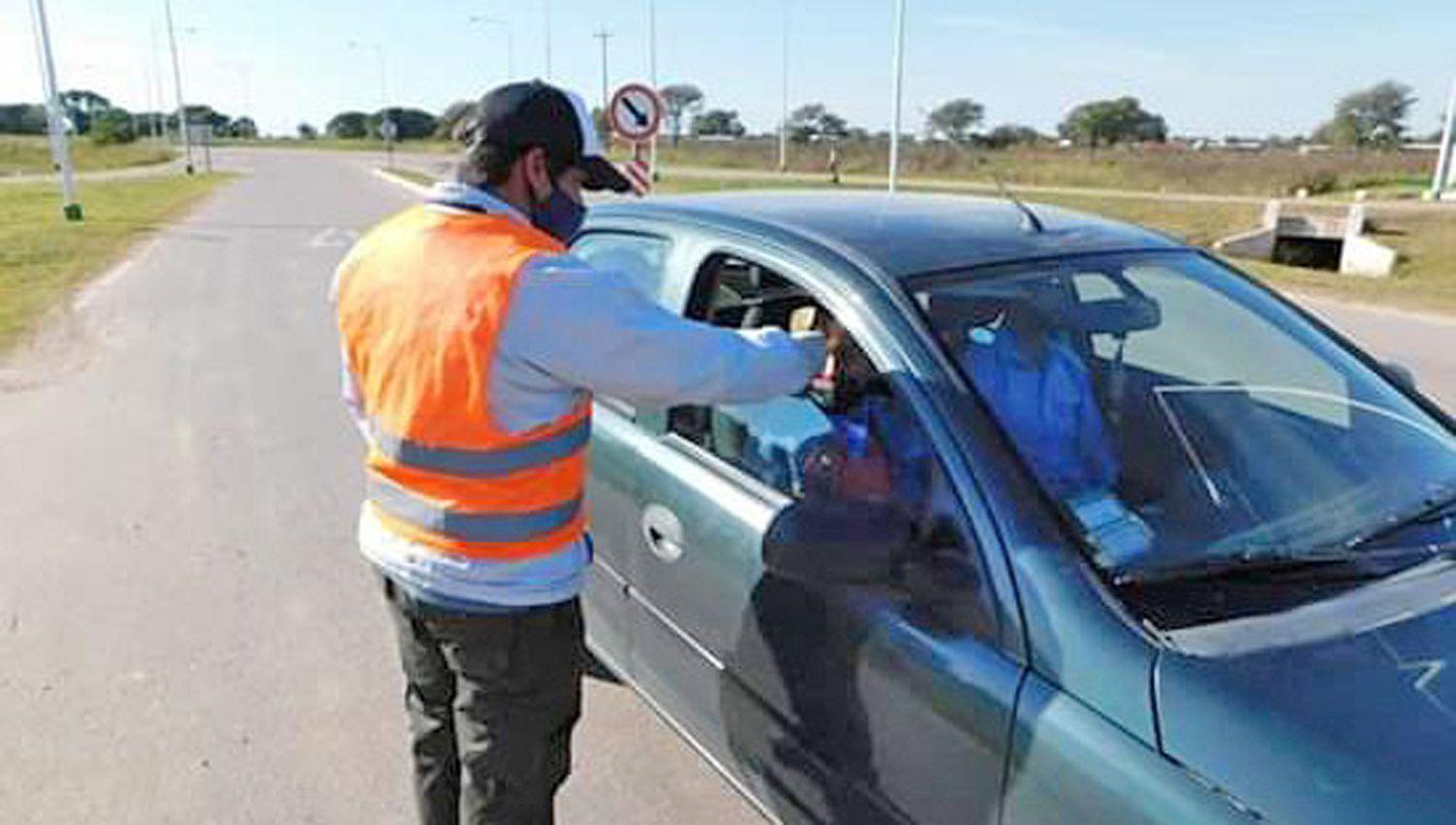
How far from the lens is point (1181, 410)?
7.68 ft

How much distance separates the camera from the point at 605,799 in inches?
116

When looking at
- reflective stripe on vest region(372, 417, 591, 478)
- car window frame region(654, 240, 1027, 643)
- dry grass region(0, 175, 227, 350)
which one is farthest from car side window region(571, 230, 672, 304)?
dry grass region(0, 175, 227, 350)

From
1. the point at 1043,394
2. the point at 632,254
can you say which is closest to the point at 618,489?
the point at 632,254

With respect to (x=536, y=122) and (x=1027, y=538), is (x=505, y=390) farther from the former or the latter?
(x=1027, y=538)

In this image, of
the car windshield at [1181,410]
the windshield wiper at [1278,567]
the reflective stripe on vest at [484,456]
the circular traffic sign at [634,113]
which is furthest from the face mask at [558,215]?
the circular traffic sign at [634,113]

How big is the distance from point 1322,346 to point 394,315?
2.25 metres

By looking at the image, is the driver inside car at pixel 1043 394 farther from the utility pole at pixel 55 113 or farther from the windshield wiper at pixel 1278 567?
the utility pole at pixel 55 113

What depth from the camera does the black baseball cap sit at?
199cm

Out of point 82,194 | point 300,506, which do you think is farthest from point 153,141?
point 300,506

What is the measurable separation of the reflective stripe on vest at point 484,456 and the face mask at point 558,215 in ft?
→ 1.29

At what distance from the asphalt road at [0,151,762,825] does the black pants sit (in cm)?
71

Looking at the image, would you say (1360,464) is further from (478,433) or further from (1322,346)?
(478,433)

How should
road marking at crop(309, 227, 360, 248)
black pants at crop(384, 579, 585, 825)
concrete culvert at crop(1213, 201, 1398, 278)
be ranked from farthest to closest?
concrete culvert at crop(1213, 201, 1398, 278) → road marking at crop(309, 227, 360, 248) → black pants at crop(384, 579, 585, 825)

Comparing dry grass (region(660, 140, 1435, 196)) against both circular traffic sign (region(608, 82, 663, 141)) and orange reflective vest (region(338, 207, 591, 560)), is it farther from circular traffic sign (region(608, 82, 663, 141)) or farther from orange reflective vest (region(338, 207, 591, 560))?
orange reflective vest (region(338, 207, 591, 560))
